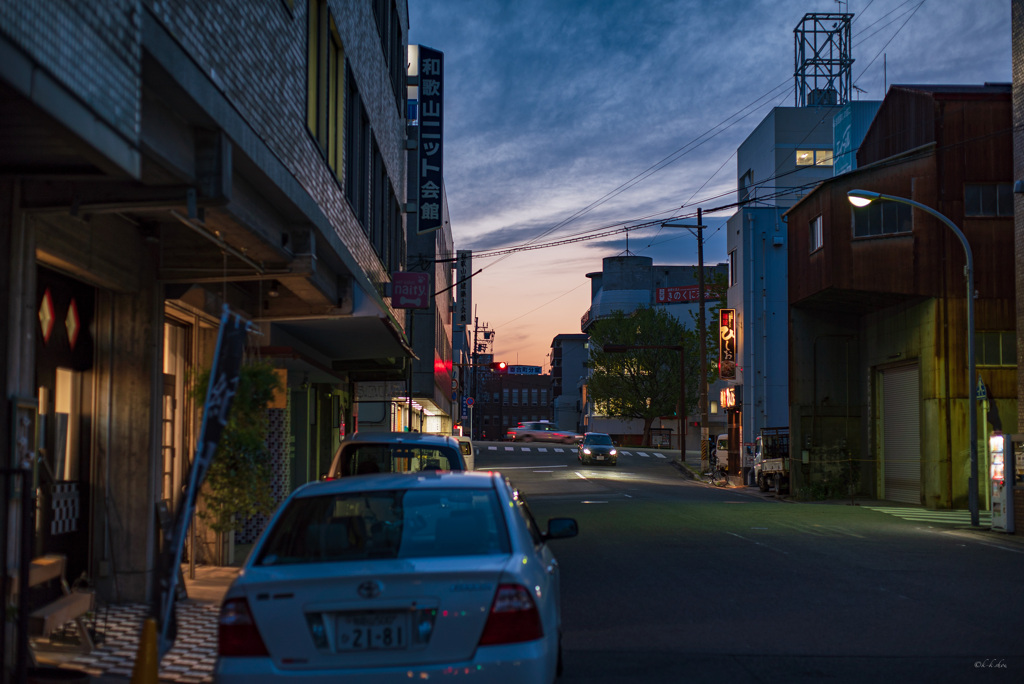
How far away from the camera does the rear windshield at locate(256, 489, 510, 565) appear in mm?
5070

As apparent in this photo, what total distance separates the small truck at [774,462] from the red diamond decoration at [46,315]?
27.0 m

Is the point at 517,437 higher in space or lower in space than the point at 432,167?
lower

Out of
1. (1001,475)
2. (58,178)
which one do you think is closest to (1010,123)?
(1001,475)

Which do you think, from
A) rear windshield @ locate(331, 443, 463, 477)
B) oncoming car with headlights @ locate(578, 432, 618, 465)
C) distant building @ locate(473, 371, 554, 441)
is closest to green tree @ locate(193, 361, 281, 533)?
rear windshield @ locate(331, 443, 463, 477)

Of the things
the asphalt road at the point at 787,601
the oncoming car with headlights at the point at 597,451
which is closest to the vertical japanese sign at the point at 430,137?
the asphalt road at the point at 787,601

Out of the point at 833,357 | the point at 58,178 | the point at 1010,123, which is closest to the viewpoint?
the point at 58,178

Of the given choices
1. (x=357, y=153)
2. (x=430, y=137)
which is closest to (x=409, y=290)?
(x=357, y=153)

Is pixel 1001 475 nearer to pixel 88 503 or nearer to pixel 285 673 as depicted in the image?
pixel 88 503

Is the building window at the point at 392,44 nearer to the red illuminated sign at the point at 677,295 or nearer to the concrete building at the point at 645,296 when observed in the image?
the concrete building at the point at 645,296

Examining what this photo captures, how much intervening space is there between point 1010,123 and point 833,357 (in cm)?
961

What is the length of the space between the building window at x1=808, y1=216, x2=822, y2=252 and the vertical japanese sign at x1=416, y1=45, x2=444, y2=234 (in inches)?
452

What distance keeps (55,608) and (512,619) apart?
3998 millimetres

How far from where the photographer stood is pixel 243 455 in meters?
8.40

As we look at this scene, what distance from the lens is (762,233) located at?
44531 mm
